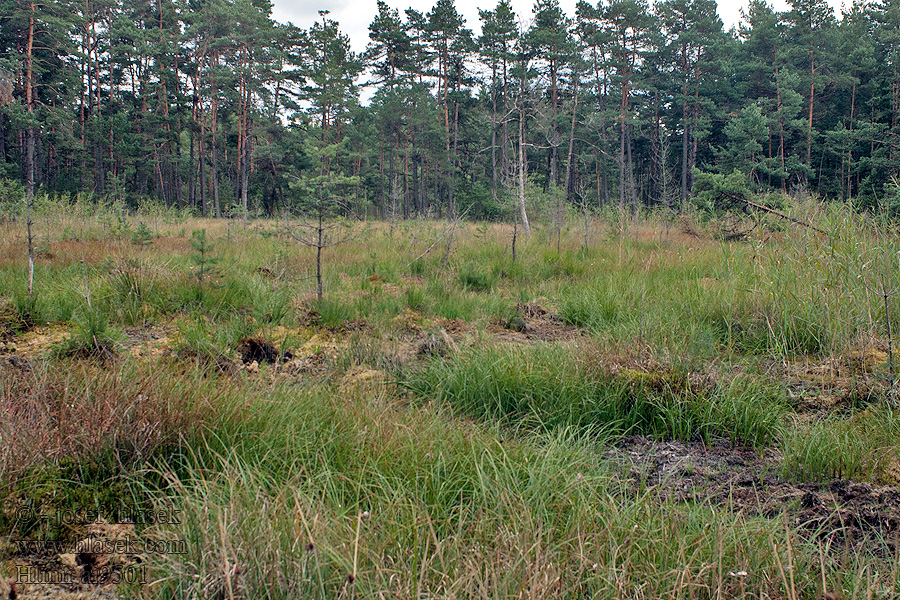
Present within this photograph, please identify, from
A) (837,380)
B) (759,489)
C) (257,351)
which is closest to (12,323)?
(257,351)

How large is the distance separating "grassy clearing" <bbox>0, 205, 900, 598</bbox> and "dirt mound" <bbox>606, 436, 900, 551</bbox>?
0.14 feet

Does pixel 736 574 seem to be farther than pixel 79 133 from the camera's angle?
No

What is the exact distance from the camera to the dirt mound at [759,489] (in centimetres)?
197

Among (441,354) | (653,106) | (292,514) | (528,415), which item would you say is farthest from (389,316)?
(653,106)

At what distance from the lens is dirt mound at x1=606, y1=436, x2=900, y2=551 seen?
6.45 ft

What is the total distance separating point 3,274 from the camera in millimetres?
6340

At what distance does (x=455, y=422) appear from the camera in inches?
107

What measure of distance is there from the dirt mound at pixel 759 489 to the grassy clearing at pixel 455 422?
0.04m

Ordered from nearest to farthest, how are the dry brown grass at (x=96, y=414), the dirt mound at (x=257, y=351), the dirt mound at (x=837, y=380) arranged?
the dry brown grass at (x=96, y=414), the dirt mound at (x=837, y=380), the dirt mound at (x=257, y=351)

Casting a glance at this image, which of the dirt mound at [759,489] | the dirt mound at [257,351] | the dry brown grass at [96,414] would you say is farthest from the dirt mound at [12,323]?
the dirt mound at [759,489]

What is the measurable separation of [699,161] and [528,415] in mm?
43665

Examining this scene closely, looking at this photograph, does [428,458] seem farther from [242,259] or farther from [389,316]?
[242,259]

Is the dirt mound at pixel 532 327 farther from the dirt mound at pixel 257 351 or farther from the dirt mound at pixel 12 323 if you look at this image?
the dirt mound at pixel 12 323

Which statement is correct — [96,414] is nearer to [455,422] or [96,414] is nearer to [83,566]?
[83,566]
